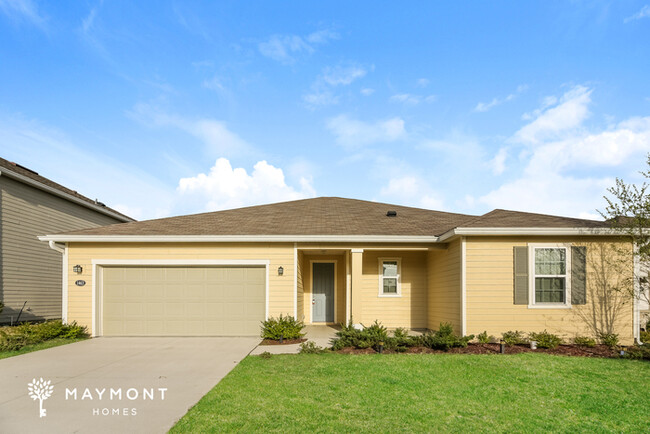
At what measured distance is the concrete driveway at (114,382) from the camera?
4.33 metres

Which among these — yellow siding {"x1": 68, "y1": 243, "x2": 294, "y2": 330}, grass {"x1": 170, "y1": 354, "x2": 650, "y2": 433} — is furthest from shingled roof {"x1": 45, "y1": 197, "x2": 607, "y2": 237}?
grass {"x1": 170, "y1": 354, "x2": 650, "y2": 433}

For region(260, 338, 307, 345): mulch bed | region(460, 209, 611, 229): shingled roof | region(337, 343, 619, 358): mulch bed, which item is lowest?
region(260, 338, 307, 345): mulch bed

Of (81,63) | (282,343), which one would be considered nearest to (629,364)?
(282,343)

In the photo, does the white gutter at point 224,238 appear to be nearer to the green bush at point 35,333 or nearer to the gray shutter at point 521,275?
the gray shutter at point 521,275

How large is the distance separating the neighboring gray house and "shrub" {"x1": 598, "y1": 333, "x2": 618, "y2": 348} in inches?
642

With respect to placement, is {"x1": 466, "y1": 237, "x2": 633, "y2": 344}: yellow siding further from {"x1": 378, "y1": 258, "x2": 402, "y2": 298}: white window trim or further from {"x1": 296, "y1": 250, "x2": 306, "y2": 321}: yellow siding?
{"x1": 296, "y1": 250, "x2": 306, "y2": 321}: yellow siding

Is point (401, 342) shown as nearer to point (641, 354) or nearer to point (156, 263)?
point (641, 354)

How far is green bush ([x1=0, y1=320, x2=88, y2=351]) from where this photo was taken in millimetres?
8945

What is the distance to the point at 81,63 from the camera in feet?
44.1

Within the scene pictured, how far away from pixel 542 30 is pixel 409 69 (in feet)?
13.4

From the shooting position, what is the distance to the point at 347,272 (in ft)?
39.5

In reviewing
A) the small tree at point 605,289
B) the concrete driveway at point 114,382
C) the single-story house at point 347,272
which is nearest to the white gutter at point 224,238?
the single-story house at point 347,272

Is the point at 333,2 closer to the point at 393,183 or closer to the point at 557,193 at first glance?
the point at 393,183

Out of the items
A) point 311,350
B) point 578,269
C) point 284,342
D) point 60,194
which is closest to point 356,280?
point 284,342
